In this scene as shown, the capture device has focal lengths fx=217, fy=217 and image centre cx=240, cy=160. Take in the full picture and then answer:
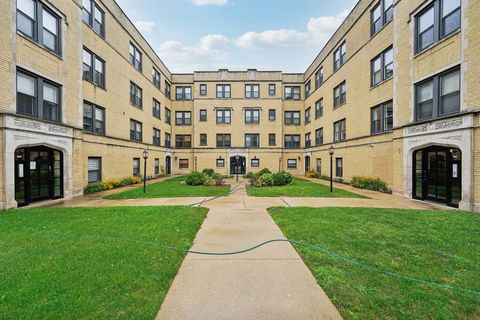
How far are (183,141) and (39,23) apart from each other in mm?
20488

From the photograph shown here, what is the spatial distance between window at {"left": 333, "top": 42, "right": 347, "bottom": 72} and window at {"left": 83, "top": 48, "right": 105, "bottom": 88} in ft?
64.2

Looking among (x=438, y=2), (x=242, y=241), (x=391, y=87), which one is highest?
(x=438, y=2)

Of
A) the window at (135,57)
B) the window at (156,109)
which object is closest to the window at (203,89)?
the window at (156,109)

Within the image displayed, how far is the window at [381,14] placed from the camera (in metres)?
13.9

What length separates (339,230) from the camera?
6.06 m

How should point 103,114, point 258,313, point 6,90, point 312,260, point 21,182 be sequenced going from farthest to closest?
point 103,114, point 21,182, point 6,90, point 312,260, point 258,313

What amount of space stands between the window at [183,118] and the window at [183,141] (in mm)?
1671

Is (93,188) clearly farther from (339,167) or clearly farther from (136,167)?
(339,167)

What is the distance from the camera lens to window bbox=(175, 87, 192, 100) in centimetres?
3022

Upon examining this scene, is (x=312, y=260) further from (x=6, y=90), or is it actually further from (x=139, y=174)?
(x=139, y=174)

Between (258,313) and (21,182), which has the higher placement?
(21,182)

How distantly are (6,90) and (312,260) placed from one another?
1282 centimetres

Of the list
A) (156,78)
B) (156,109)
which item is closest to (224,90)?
(156,78)

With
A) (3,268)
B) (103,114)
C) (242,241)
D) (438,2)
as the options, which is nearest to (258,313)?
(242,241)
